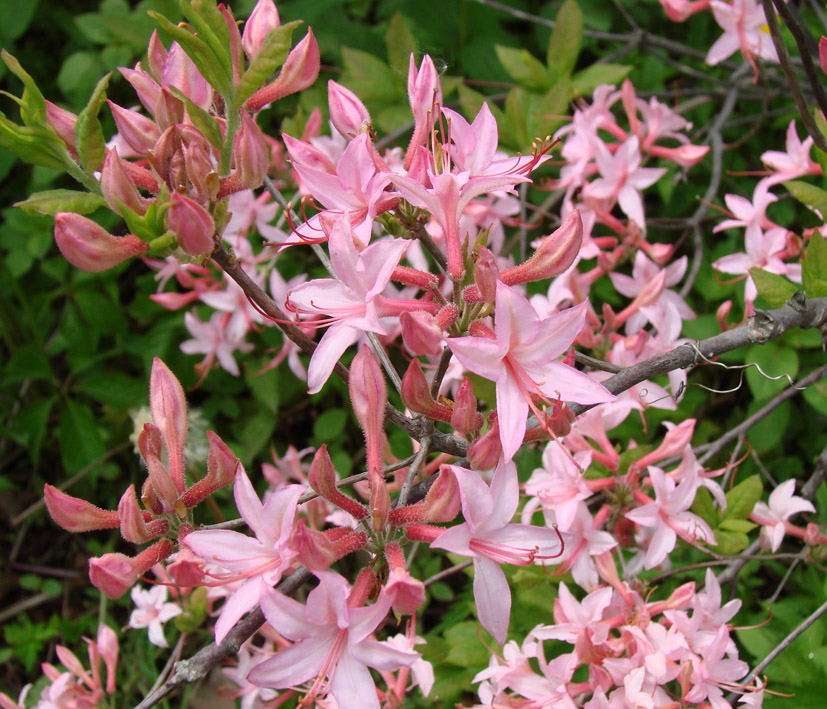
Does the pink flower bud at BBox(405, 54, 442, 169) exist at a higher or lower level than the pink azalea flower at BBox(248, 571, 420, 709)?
higher

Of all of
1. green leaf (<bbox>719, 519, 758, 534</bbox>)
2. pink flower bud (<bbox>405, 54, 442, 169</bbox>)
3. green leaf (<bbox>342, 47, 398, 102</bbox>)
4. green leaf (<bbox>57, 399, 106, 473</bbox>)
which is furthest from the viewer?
green leaf (<bbox>57, 399, 106, 473</bbox>)

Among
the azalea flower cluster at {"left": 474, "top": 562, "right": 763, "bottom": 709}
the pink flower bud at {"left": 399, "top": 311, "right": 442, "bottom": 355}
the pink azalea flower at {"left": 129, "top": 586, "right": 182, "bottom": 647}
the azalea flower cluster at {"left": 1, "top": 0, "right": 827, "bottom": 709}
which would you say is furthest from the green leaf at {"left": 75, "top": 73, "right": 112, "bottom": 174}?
the pink azalea flower at {"left": 129, "top": 586, "right": 182, "bottom": 647}

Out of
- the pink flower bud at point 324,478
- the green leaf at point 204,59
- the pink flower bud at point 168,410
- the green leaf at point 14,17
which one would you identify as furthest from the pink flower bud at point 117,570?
the green leaf at point 14,17

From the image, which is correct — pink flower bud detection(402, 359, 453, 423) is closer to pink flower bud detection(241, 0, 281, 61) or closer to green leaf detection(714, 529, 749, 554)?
pink flower bud detection(241, 0, 281, 61)

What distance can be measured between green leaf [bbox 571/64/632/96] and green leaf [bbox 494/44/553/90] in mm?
94

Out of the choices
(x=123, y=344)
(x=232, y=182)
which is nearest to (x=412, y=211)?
(x=232, y=182)

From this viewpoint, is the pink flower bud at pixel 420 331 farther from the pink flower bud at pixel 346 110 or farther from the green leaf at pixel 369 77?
the green leaf at pixel 369 77

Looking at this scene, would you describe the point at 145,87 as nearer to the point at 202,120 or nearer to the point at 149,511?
the point at 202,120

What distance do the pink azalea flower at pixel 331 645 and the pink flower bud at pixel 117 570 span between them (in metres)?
0.22

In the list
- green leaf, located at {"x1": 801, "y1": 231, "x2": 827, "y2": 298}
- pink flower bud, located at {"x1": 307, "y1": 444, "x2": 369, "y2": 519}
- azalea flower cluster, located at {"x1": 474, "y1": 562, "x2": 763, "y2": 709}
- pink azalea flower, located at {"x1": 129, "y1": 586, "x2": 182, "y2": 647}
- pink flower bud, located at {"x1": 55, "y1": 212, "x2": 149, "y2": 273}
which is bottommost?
pink azalea flower, located at {"x1": 129, "y1": 586, "x2": 182, "y2": 647}

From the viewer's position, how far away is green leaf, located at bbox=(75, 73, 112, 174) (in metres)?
0.94

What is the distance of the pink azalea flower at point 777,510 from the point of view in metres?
1.59

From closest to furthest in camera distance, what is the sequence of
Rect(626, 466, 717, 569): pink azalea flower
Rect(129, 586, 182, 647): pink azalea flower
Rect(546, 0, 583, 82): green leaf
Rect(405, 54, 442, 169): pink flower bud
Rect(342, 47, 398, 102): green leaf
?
Rect(405, 54, 442, 169): pink flower bud
Rect(626, 466, 717, 569): pink azalea flower
Rect(129, 586, 182, 647): pink azalea flower
Rect(546, 0, 583, 82): green leaf
Rect(342, 47, 398, 102): green leaf

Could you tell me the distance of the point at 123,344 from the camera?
106 inches
